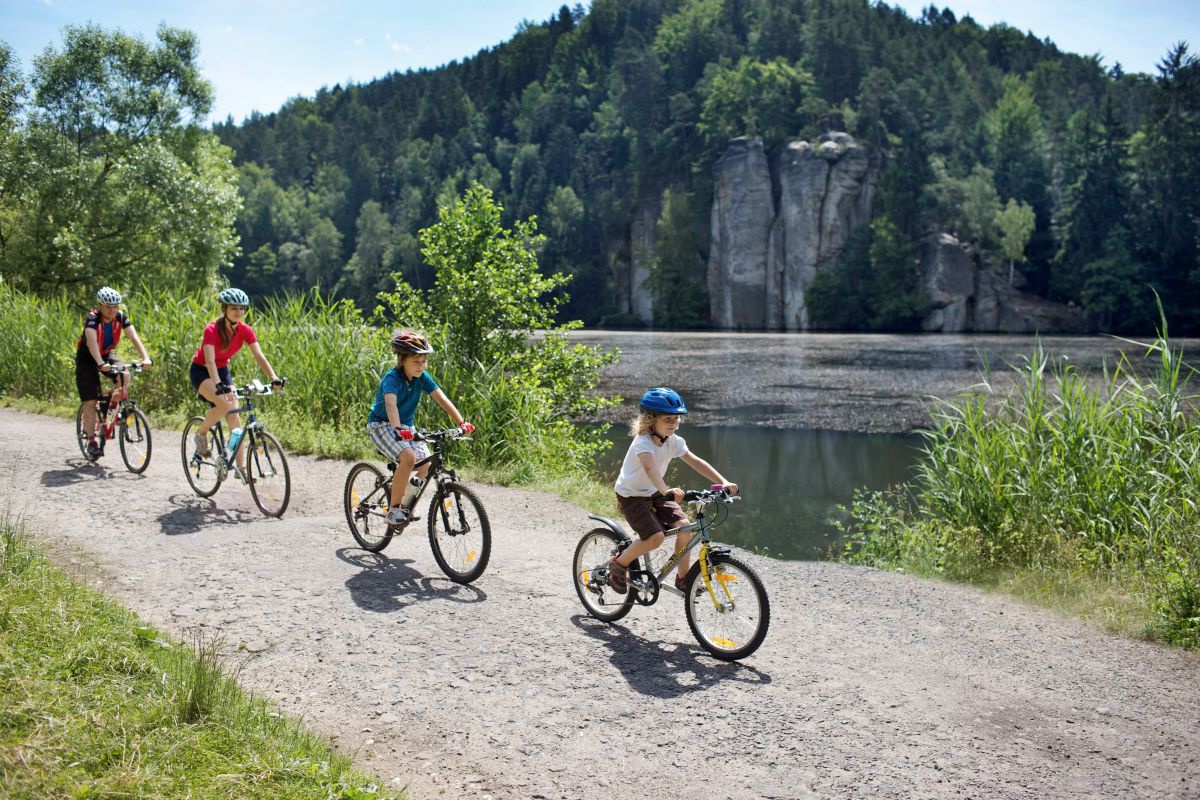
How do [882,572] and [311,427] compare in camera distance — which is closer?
[882,572]

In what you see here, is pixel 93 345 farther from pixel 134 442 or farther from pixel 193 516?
pixel 193 516

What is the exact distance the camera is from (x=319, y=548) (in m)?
7.28

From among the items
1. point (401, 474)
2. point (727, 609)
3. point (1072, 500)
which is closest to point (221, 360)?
point (401, 474)

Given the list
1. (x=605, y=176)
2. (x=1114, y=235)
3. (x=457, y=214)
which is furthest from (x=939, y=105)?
(x=457, y=214)

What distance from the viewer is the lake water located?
16.6 m

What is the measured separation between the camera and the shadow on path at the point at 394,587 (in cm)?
608

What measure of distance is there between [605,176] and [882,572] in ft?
384

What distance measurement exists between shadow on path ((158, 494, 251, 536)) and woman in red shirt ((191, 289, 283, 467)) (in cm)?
46

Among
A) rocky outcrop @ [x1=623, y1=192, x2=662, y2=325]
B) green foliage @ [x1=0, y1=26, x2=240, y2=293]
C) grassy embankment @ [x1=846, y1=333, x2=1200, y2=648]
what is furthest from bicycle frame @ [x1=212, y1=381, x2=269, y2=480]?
rocky outcrop @ [x1=623, y1=192, x2=662, y2=325]


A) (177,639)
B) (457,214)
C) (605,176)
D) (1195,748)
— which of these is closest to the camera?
(1195,748)

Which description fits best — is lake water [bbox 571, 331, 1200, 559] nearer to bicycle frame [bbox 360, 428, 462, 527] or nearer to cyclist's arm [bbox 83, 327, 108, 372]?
bicycle frame [bbox 360, 428, 462, 527]

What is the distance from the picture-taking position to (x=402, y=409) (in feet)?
22.3

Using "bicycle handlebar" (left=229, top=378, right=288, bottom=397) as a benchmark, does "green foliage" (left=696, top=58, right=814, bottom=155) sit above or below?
above

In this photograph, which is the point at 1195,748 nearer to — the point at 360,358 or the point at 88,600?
the point at 88,600
